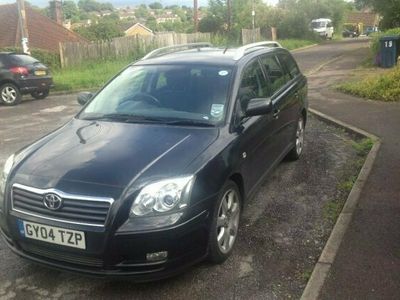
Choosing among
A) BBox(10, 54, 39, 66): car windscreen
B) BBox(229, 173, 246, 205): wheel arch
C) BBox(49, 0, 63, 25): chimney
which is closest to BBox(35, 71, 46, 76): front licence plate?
A: BBox(10, 54, 39, 66): car windscreen

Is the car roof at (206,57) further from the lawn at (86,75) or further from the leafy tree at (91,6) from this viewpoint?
the leafy tree at (91,6)

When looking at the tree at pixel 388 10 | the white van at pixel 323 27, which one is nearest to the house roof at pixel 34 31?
the tree at pixel 388 10

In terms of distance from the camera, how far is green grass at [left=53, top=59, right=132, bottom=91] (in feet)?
56.4

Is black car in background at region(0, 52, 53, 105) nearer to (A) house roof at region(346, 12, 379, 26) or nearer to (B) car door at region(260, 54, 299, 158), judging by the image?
(B) car door at region(260, 54, 299, 158)

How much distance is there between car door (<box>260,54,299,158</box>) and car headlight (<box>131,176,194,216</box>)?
225 cm

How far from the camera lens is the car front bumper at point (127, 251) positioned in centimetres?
329

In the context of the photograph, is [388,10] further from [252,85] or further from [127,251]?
[127,251]

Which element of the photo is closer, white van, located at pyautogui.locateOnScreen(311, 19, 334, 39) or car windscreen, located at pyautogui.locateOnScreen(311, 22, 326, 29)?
white van, located at pyautogui.locateOnScreen(311, 19, 334, 39)

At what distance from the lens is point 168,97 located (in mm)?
4691

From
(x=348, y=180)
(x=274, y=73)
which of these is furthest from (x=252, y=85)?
(x=348, y=180)

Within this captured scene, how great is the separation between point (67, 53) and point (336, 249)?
64.2 feet

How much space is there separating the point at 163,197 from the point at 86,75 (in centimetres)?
1638

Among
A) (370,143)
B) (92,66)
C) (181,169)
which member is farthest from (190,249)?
(92,66)

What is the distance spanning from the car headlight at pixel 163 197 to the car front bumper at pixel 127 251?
140 mm
